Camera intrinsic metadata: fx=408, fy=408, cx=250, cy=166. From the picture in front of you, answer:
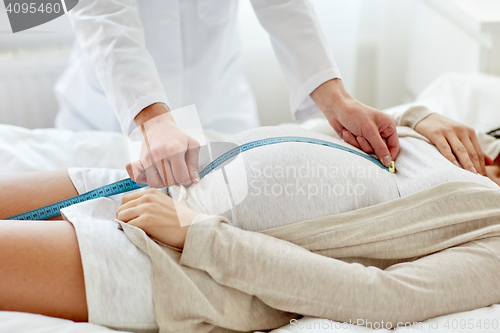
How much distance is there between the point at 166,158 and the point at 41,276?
0.95ft

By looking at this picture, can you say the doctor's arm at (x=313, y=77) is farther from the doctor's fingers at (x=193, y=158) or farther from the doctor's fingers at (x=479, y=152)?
the doctor's fingers at (x=193, y=158)

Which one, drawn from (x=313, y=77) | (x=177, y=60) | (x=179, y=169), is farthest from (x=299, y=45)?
(x=179, y=169)

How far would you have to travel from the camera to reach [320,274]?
26.2 inches

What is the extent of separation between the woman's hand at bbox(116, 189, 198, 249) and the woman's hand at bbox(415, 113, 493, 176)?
64 centimetres

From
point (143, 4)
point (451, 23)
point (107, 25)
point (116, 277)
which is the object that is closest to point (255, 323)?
point (116, 277)

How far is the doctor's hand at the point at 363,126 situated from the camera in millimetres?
956

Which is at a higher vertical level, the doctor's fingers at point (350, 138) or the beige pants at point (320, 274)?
the doctor's fingers at point (350, 138)

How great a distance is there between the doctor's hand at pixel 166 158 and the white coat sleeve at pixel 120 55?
0.40ft

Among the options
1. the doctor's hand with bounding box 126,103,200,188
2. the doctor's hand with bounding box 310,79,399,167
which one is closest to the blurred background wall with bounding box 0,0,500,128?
the doctor's hand with bounding box 310,79,399,167

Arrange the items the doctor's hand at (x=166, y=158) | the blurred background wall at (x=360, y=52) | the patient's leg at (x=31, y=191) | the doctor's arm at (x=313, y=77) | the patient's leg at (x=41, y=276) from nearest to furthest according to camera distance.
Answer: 1. the patient's leg at (x=41, y=276)
2. the doctor's hand at (x=166, y=158)
3. the patient's leg at (x=31, y=191)
4. the doctor's arm at (x=313, y=77)
5. the blurred background wall at (x=360, y=52)

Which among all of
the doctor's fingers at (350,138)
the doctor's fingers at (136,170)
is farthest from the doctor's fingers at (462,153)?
the doctor's fingers at (136,170)

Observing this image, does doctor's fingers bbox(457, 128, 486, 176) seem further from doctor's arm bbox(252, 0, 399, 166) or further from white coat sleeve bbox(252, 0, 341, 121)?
white coat sleeve bbox(252, 0, 341, 121)

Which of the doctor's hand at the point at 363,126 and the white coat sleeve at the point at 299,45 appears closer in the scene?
the doctor's hand at the point at 363,126

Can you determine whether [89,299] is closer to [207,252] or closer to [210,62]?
[207,252]
